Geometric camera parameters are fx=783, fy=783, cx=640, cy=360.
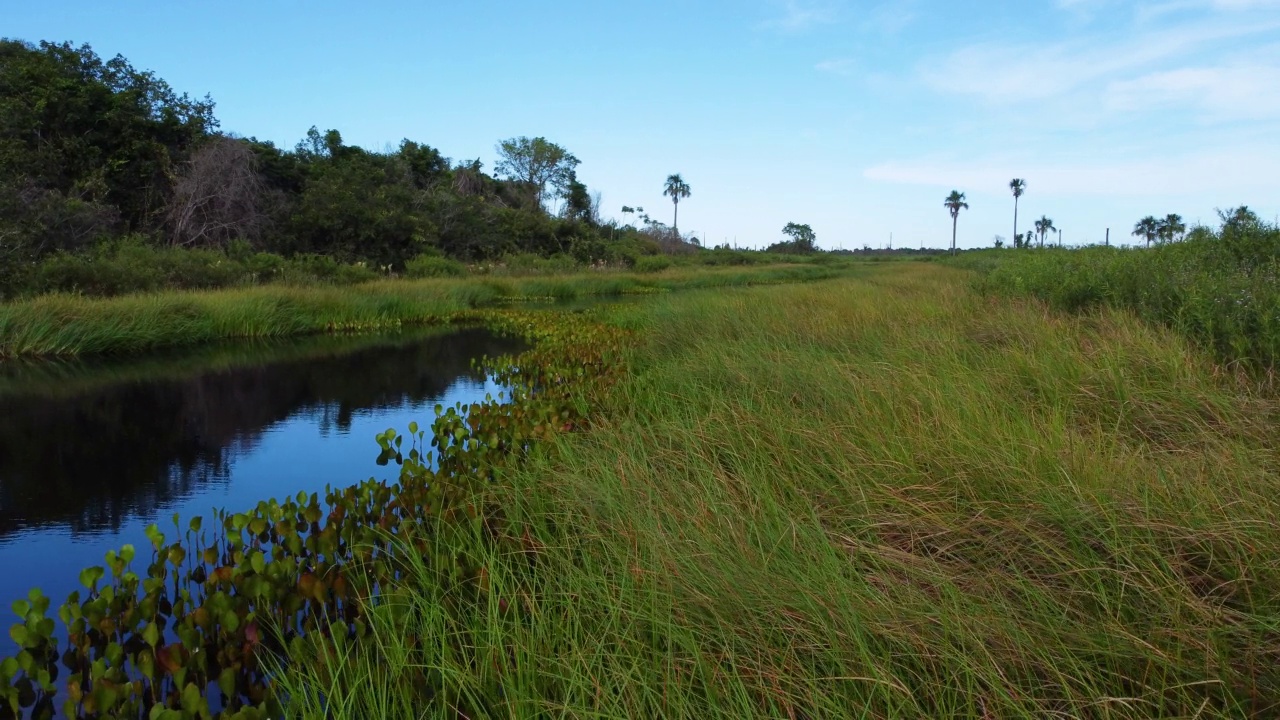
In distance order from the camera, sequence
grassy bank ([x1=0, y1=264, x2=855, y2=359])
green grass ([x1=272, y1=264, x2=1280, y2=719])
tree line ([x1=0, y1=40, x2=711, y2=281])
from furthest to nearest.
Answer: tree line ([x1=0, y1=40, x2=711, y2=281]) < grassy bank ([x1=0, y1=264, x2=855, y2=359]) < green grass ([x1=272, y1=264, x2=1280, y2=719])

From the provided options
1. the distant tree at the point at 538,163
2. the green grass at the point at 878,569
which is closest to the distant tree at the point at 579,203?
the distant tree at the point at 538,163

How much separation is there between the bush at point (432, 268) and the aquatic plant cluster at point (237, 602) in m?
23.1

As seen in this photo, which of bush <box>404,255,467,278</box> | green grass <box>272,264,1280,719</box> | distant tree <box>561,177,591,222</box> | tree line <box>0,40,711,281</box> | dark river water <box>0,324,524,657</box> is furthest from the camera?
distant tree <box>561,177,591,222</box>

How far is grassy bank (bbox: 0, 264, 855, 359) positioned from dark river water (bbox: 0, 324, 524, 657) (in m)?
0.78

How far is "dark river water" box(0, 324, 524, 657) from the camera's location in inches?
205

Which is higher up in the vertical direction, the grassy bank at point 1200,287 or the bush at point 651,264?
the bush at point 651,264

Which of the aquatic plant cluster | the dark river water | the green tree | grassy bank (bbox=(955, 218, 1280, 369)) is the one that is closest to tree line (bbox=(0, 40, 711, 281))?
the green tree

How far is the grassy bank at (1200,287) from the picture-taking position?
601cm

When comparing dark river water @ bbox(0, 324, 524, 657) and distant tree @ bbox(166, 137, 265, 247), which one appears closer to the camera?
dark river water @ bbox(0, 324, 524, 657)

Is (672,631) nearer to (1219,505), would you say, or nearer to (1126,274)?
(1219,505)

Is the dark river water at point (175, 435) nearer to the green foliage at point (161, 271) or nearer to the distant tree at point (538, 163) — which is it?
the green foliage at point (161, 271)

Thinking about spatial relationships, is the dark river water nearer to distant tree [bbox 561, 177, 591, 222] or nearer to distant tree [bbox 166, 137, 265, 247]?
distant tree [bbox 166, 137, 265, 247]

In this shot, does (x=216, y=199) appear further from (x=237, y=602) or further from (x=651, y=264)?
(x=237, y=602)

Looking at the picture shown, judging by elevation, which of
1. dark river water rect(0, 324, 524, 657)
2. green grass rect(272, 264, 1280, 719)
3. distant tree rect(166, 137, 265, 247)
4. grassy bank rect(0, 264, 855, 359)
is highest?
distant tree rect(166, 137, 265, 247)
